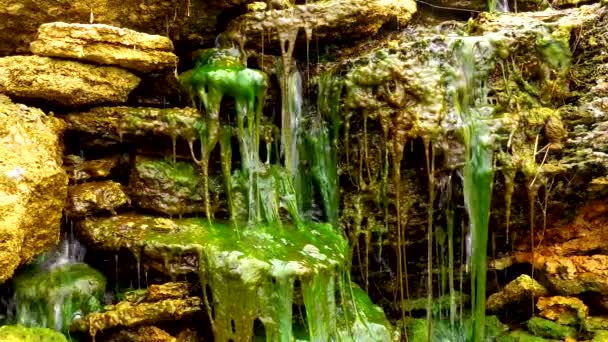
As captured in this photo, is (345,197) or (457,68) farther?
(345,197)

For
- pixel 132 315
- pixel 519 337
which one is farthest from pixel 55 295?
pixel 519 337

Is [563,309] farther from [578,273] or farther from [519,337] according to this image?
[519,337]

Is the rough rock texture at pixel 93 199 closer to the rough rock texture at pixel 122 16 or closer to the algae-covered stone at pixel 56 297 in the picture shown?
the algae-covered stone at pixel 56 297

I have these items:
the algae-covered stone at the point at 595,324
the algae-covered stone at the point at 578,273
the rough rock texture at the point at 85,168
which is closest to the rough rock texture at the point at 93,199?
the rough rock texture at the point at 85,168

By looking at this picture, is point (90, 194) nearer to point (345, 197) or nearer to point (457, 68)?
point (345, 197)

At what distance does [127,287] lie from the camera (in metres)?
5.27

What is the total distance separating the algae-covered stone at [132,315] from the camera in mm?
4773

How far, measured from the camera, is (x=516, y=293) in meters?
6.09

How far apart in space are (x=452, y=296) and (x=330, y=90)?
2609 mm

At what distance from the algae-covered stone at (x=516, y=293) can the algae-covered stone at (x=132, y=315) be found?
345cm

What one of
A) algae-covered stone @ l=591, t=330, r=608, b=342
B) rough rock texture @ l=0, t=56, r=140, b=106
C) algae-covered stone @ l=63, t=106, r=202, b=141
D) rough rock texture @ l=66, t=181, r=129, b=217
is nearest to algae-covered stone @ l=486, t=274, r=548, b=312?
algae-covered stone @ l=591, t=330, r=608, b=342

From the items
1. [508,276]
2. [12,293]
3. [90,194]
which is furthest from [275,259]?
[508,276]

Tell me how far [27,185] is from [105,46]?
1.64m

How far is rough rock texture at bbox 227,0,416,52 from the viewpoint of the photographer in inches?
243
